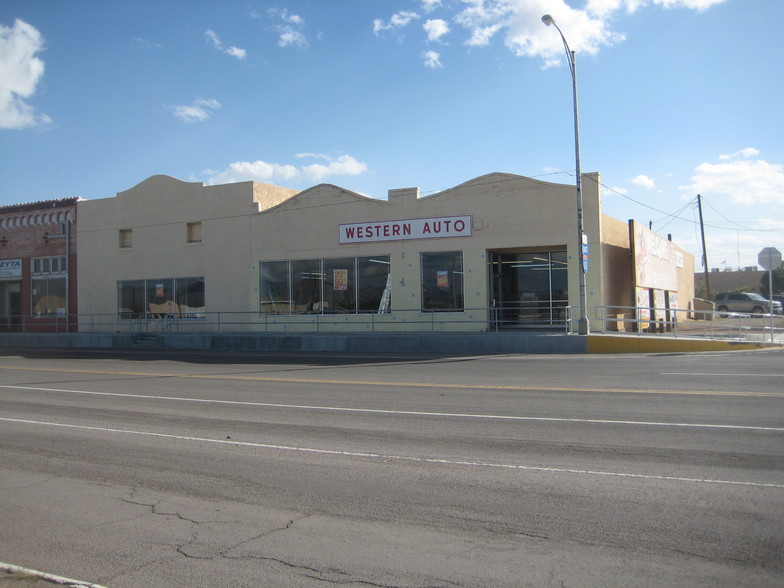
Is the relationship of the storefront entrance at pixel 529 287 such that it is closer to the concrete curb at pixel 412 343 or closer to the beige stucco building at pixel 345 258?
the beige stucco building at pixel 345 258

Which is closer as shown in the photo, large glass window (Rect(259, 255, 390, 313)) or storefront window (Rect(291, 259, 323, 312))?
large glass window (Rect(259, 255, 390, 313))

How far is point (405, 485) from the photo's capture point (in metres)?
6.82

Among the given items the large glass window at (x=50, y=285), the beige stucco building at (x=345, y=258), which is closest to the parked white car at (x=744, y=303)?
the beige stucco building at (x=345, y=258)

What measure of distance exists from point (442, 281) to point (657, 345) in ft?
28.1

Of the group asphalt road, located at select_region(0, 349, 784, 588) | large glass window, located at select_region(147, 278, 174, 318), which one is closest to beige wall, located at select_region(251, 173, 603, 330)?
large glass window, located at select_region(147, 278, 174, 318)

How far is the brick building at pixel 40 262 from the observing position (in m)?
35.8

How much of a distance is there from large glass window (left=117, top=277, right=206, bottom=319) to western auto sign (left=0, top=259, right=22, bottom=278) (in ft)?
→ 24.6

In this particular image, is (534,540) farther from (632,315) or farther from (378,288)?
(632,315)

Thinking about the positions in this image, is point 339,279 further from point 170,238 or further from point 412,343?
point 170,238

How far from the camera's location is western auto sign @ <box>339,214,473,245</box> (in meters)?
26.1

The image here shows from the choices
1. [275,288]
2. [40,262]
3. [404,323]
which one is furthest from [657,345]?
[40,262]

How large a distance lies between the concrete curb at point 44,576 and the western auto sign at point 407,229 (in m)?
22.2

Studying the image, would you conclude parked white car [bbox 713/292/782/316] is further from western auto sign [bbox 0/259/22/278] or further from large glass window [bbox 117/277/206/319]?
western auto sign [bbox 0/259/22/278]

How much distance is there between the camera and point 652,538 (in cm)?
518
